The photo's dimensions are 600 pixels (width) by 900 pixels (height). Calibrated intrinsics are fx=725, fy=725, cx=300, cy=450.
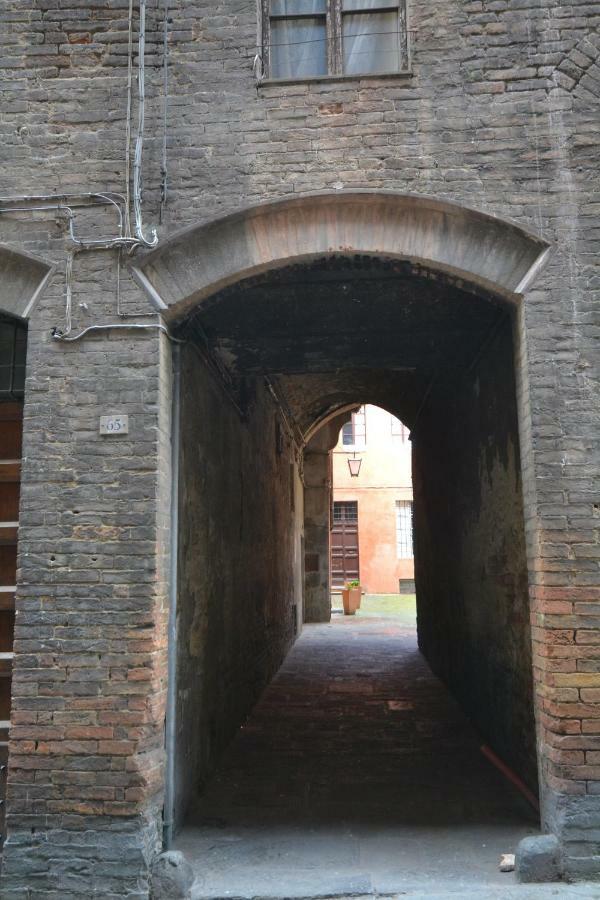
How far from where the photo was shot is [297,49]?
17.2ft

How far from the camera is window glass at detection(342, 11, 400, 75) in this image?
17.0 ft

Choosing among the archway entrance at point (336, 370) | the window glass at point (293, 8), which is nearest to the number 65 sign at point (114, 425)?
the archway entrance at point (336, 370)

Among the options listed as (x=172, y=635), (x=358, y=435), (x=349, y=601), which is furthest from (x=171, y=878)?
(x=358, y=435)

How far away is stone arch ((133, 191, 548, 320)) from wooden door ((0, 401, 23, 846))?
153 cm

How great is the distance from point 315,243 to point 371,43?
5.37 ft

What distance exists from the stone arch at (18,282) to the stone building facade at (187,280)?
0.05 feet

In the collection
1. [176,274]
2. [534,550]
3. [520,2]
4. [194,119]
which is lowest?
[534,550]

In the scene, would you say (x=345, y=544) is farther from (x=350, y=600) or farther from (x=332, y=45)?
(x=332, y=45)

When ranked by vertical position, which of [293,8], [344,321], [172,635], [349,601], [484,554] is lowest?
[349,601]

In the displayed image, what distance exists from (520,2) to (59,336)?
12.7ft

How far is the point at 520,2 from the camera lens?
4.99 metres

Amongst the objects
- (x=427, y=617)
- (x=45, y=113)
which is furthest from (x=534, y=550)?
(x=427, y=617)

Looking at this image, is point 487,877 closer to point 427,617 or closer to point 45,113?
point 45,113

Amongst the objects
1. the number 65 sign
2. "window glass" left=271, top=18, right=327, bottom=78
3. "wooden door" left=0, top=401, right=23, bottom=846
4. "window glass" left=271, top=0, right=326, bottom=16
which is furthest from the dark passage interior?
"window glass" left=271, top=0, right=326, bottom=16
